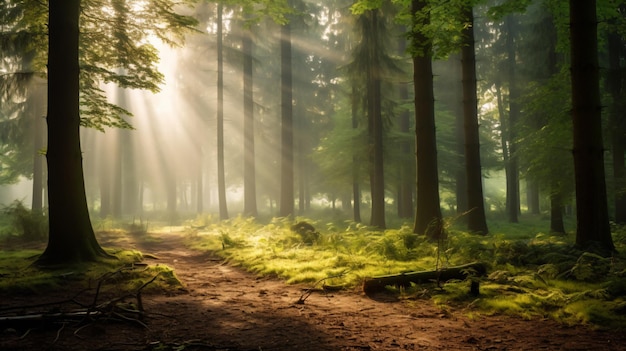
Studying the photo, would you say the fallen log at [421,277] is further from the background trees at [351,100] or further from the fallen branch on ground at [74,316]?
→ the background trees at [351,100]

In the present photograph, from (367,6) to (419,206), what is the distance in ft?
20.3

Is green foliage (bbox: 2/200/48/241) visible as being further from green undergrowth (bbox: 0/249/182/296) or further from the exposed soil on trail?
the exposed soil on trail

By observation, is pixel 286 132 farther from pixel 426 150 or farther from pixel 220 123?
pixel 426 150

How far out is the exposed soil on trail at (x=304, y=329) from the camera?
396 centimetres

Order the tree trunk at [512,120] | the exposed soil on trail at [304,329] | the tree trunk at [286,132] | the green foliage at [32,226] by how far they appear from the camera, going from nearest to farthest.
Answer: the exposed soil on trail at [304,329], the green foliage at [32,226], the tree trunk at [512,120], the tree trunk at [286,132]

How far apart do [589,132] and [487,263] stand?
10.7ft

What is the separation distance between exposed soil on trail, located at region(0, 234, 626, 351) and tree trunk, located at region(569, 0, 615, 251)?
3995 millimetres

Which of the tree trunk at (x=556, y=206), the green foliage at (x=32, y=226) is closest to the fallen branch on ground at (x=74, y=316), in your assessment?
the green foliage at (x=32, y=226)

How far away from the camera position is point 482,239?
33.8ft

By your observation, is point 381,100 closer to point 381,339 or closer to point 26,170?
point 381,339

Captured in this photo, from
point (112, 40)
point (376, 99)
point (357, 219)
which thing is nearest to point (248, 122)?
point (357, 219)

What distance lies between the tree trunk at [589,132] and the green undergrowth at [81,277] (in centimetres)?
810

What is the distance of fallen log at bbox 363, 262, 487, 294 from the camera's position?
21.1 feet

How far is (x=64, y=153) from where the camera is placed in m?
7.78
